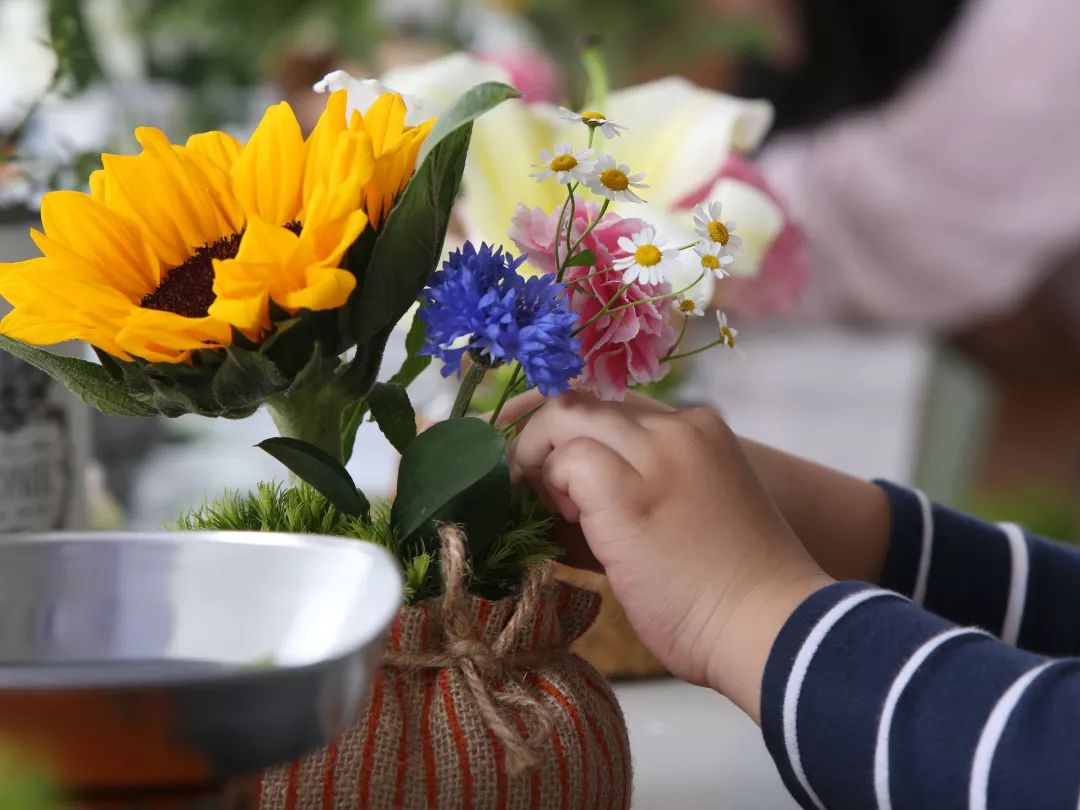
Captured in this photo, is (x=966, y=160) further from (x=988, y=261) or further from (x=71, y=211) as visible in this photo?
(x=71, y=211)

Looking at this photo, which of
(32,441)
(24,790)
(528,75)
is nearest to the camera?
(24,790)

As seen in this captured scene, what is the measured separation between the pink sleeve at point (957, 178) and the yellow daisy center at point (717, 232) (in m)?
1.24

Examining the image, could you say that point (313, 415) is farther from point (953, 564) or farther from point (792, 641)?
point (953, 564)

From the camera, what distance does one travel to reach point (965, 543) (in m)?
0.51

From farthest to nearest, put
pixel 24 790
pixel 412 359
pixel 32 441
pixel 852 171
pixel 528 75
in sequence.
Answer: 1. pixel 852 171
2. pixel 528 75
3. pixel 32 441
4. pixel 412 359
5. pixel 24 790

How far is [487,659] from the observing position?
12.9 inches

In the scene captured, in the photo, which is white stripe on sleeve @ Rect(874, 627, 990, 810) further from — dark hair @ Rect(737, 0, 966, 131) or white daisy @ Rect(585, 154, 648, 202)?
dark hair @ Rect(737, 0, 966, 131)

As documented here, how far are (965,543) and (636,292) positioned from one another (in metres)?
0.22

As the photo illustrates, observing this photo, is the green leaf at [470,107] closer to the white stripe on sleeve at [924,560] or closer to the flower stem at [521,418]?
the flower stem at [521,418]

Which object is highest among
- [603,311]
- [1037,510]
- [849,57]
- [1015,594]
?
[849,57]

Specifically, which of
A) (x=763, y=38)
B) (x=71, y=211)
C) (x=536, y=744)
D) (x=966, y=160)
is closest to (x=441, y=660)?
(x=536, y=744)

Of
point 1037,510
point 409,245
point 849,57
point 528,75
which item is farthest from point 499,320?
point 849,57

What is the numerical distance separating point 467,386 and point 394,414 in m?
0.02

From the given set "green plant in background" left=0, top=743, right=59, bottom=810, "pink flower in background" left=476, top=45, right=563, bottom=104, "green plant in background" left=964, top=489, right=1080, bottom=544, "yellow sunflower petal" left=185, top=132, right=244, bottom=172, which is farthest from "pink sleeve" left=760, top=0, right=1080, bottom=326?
"green plant in background" left=0, top=743, right=59, bottom=810
